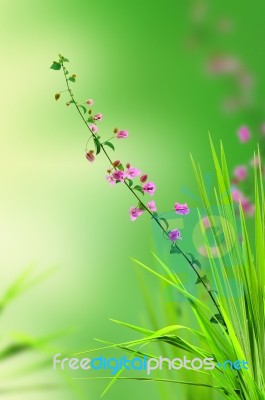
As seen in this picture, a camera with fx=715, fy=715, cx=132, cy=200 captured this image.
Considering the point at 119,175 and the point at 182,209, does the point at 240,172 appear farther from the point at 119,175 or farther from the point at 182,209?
the point at 119,175

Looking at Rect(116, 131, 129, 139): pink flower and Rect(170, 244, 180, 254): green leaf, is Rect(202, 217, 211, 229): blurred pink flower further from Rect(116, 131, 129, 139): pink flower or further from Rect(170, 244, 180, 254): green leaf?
Rect(116, 131, 129, 139): pink flower

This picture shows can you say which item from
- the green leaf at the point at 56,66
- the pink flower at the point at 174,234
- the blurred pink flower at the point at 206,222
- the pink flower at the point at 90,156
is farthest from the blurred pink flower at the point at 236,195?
the green leaf at the point at 56,66

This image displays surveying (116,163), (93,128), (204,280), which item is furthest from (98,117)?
(204,280)

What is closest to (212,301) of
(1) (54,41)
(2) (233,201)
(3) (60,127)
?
(2) (233,201)

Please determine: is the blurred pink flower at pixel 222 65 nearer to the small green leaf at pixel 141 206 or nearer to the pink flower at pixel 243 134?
the pink flower at pixel 243 134

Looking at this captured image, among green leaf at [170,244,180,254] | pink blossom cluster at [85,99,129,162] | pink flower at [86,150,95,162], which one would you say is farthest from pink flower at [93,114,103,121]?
green leaf at [170,244,180,254]

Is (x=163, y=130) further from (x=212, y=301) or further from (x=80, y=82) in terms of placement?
(x=212, y=301)

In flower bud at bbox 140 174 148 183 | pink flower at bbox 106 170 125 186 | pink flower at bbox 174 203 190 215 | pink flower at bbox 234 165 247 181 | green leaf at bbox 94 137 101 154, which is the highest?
pink flower at bbox 234 165 247 181
